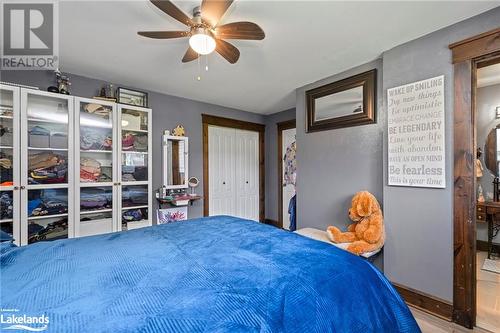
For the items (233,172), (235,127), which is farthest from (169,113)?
(233,172)

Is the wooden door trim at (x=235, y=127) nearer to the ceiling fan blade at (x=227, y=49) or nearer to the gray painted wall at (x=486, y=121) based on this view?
the ceiling fan blade at (x=227, y=49)

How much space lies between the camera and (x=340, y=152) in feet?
9.20

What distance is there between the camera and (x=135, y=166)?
10.2 ft

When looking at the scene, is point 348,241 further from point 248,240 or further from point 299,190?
point 248,240

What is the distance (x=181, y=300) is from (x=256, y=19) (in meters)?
1.94

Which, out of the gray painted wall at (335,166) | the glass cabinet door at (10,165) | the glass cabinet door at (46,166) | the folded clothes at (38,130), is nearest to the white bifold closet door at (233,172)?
the gray painted wall at (335,166)

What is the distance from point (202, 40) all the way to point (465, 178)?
2.30 meters

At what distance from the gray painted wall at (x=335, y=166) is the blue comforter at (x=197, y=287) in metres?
1.50

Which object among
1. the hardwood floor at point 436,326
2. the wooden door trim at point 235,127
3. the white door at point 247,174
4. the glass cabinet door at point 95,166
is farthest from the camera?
the white door at point 247,174

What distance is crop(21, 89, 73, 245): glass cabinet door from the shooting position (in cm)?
227

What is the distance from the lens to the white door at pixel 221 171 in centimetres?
426

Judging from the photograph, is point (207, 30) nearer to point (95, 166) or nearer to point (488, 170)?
point (95, 166)

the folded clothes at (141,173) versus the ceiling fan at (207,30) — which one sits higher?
the ceiling fan at (207,30)

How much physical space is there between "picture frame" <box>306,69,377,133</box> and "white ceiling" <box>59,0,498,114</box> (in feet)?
0.59
